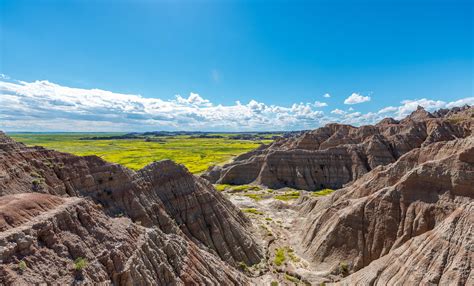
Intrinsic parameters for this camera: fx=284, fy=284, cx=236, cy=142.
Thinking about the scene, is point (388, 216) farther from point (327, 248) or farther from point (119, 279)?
point (119, 279)

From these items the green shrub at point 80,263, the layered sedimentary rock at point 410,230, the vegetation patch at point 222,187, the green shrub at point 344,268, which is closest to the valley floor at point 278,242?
the green shrub at point 344,268

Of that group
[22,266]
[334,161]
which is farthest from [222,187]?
[22,266]

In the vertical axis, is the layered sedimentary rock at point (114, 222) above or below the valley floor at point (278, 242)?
above

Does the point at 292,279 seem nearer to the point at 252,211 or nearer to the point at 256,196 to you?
the point at 252,211

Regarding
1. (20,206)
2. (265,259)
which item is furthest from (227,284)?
(20,206)

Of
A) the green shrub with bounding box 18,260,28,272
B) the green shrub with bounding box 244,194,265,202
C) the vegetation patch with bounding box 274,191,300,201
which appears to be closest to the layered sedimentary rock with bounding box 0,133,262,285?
the green shrub with bounding box 18,260,28,272

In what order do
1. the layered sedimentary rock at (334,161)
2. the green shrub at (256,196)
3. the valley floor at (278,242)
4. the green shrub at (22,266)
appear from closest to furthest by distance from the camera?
the green shrub at (22,266)
the valley floor at (278,242)
the green shrub at (256,196)
the layered sedimentary rock at (334,161)

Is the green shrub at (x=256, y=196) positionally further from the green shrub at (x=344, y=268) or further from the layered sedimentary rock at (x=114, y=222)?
the green shrub at (x=344, y=268)

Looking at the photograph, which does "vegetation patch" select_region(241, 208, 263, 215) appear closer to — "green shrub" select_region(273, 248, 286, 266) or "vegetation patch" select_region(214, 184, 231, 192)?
"green shrub" select_region(273, 248, 286, 266)
